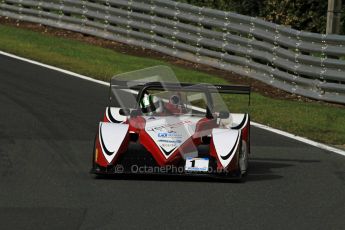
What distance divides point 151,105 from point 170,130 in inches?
33.6

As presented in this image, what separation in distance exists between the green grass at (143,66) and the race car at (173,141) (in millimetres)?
2967

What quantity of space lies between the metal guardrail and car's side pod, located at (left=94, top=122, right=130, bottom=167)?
6713mm

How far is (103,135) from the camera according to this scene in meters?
10.8

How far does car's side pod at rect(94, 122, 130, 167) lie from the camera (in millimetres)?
10633

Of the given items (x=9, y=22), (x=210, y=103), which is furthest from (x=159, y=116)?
(x=9, y=22)

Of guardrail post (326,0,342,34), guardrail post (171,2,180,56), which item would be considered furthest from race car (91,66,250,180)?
guardrail post (171,2,180,56)

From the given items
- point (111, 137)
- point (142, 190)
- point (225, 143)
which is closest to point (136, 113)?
point (111, 137)

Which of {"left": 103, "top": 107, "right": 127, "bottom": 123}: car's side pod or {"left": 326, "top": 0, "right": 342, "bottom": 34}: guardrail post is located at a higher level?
{"left": 326, "top": 0, "right": 342, "bottom": 34}: guardrail post

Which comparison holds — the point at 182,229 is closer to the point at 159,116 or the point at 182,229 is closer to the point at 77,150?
the point at 159,116

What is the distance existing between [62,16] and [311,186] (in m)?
15.7

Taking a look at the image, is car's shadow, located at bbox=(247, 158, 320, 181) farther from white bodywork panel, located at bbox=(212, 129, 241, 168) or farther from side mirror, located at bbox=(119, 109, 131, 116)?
side mirror, located at bbox=(119, 109, 131, 116)

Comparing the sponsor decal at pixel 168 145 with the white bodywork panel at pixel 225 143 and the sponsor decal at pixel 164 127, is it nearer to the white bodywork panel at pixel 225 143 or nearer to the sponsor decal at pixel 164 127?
the sponsor decal at pixel 164 127

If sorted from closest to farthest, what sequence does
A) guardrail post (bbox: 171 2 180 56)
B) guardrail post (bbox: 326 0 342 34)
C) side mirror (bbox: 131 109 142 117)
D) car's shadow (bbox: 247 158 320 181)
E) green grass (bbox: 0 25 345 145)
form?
car's shadow (bbox: 247 158 320 181), side mirror (bbox: 131 109 142 117), green grass (bbox: 0 25 345 145), guardrail post (bbox: 326 0 342 34), guardrail post (bbox: 171 2 180 56)

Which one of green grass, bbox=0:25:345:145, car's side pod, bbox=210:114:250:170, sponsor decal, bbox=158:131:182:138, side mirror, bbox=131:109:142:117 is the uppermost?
side mirror, bbox=131:109:142:117
